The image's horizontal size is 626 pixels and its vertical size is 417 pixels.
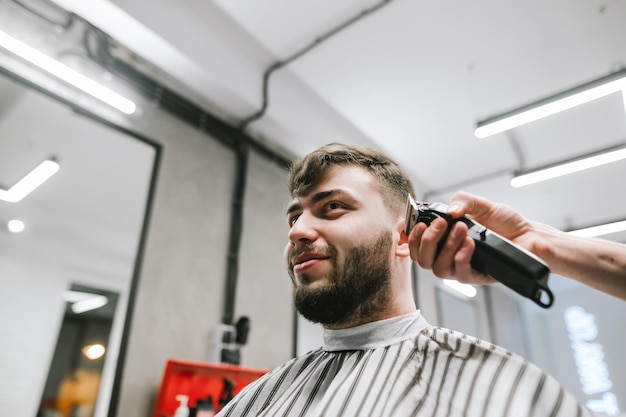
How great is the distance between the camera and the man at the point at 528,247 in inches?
35.3

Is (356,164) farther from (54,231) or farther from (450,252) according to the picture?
(54,231)

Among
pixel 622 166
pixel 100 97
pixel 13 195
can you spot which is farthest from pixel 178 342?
pixel 622 166

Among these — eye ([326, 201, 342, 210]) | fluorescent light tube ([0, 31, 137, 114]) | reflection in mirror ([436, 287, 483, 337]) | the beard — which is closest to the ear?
the beard

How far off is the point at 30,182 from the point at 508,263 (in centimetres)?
222

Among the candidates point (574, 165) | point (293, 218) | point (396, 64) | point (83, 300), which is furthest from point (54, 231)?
point (574, 165)

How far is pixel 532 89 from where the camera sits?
3.59m

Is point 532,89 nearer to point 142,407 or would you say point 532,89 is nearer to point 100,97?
point 100,97

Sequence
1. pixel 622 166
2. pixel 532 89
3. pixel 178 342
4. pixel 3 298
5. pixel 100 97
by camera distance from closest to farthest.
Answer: pixel 3 298, pixel 100 97, pixel 178 342, pixel 532 89, pixel 622 166

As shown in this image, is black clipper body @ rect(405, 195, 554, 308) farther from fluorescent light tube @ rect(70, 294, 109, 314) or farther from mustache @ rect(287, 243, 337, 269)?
fluorescent light tube @ rect(70, 294, 109, 314)

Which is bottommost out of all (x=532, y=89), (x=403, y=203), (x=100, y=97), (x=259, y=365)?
(x=259, y=365)

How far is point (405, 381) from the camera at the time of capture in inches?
39.3

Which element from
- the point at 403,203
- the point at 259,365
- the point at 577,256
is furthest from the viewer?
the point at 259,365

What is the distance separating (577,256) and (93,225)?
2.29 meters

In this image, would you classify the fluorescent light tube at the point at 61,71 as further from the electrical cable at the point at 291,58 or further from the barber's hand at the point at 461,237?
the barber's hand at the point at 461,237
